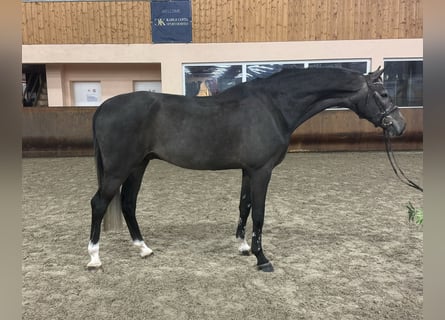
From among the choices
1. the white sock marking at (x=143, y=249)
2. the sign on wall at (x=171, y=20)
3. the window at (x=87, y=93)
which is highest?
the sign on wall at (x=171, y=20)

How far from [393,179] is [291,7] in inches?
233

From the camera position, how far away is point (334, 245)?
3.34 metres

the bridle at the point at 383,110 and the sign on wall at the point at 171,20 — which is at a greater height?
the sign on wall at the point at 171,20

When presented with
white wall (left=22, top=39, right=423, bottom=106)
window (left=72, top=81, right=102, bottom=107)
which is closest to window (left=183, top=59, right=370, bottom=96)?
white wall (left=22, top=39, right=423, bottom=106)

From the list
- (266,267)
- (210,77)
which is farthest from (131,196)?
(210,77)

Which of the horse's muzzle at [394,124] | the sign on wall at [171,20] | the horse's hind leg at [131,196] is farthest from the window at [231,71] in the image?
the horse's muzzle at [394,124]

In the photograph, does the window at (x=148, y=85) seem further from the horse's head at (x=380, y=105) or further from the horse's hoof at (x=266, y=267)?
the horse's hoof at (x=266, y=267)

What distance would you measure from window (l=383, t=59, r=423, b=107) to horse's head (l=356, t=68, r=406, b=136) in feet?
25.2

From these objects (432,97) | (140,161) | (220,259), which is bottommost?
(220,259)

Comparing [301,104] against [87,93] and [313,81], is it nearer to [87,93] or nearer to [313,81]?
[313,81]

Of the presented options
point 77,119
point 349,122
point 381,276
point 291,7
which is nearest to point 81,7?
point 77,119

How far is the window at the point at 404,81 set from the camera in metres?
9.70

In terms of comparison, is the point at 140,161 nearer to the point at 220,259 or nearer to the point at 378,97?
the point at 220,259

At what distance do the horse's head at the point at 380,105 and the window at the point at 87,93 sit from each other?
9676 mm
